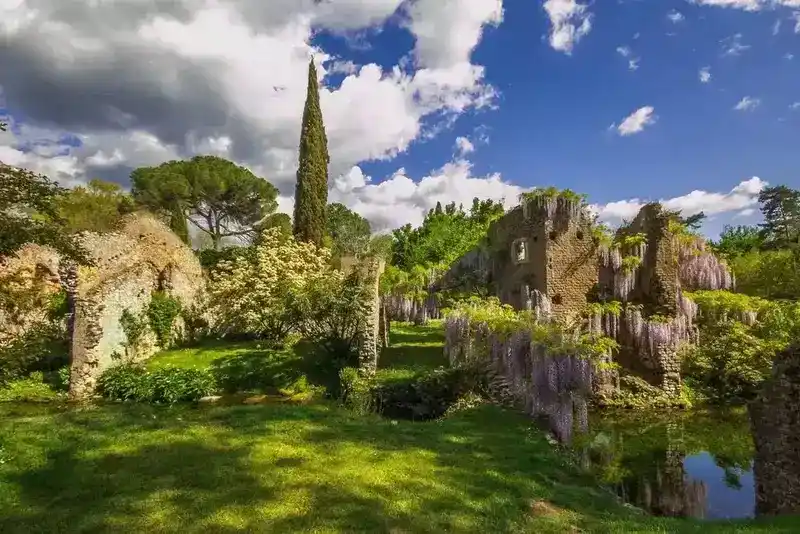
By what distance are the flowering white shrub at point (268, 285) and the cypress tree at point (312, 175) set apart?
5.04 meters

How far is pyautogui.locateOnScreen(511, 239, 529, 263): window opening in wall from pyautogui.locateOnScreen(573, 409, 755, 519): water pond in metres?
6.94

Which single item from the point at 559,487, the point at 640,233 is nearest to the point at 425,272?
the point at 640,233

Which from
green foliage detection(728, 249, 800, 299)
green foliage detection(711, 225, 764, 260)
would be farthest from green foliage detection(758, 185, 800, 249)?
green foliage detection(728, 249, 800, 299)

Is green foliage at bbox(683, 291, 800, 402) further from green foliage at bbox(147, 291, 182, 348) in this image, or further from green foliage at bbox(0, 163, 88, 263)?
green foliage at bbox(147, 291, 182, 348)

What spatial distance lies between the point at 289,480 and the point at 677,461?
7.88 meters

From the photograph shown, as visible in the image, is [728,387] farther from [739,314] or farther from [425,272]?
[425,272]

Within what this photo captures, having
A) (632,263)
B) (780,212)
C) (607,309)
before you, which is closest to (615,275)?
(632,263)

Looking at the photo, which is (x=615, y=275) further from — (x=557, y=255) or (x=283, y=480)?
(x=283, y=480)

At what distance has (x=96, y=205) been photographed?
1113 inches

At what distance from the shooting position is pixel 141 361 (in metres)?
16.1

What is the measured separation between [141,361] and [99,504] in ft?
39.1

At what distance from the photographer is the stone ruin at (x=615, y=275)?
15078 millimetres

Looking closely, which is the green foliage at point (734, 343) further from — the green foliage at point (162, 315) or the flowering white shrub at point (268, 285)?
the green foliage at point (162, 315)

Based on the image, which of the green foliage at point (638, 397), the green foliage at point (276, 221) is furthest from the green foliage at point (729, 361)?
the green foliage at point (276, 221)
